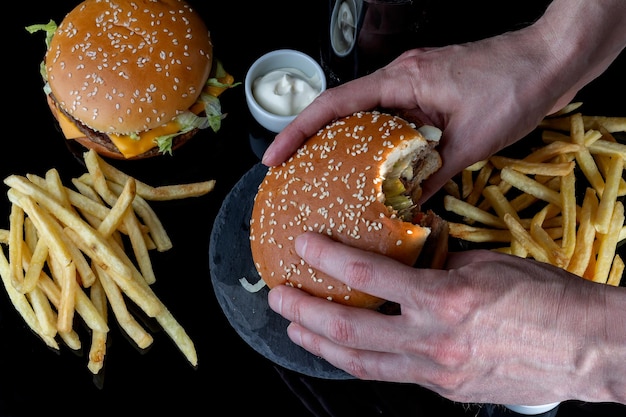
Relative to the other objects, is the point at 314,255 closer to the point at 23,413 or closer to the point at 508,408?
the point at 508,408

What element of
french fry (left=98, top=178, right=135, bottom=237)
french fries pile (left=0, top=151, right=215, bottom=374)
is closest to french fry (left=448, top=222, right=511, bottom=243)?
french fries pile (left=0, top=151, right=215, bottom=374)

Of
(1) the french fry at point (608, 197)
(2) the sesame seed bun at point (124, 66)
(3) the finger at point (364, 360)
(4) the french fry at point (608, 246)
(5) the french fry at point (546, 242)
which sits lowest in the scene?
(4) the french fry at point (608, 246)

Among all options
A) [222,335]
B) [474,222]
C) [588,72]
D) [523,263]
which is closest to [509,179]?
[474,222]

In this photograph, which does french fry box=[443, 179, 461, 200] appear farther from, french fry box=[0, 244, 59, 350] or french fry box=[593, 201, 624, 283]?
french fry box=[0, 244, 59, 350]

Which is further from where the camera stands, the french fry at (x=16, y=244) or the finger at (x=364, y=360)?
the french fry at (x=16, y=244)

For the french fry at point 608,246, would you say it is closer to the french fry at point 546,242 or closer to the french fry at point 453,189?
the french fry at point 546,242

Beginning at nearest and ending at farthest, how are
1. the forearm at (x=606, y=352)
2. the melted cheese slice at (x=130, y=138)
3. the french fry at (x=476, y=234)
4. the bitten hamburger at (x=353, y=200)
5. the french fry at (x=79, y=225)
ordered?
the forearm at (x=606, y=352)
the bitten hamburger at (x=353, y=200)
the french fry at (x=79, y=225)
the french fry at (x=476, y=234)
the melted cheese slice at (x=130, y=138)

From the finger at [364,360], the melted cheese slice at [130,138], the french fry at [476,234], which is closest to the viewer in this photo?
the finger at [364,360]

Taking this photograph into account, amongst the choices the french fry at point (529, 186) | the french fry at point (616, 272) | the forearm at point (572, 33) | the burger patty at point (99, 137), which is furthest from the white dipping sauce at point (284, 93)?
the french fry at point (616, 272)
